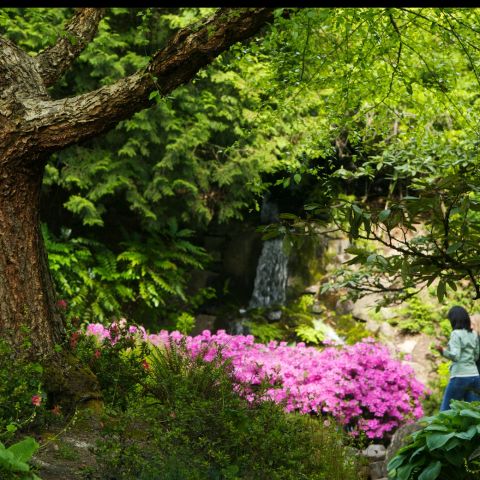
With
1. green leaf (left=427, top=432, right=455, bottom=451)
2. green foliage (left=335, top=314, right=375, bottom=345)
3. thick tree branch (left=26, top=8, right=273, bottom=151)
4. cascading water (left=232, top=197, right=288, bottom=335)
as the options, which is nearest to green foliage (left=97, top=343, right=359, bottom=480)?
green leaf (left=427, top=432, right=455, bottom=451)

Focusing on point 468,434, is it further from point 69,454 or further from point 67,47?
point 67,47

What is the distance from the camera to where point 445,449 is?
354 cm

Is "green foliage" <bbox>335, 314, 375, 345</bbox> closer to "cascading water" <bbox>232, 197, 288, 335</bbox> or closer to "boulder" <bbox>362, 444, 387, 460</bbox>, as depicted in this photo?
"cascading water" <bbox>232, 197, 288, 335</bbox>

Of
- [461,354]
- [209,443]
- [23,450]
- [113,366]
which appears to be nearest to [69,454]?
[209,443]

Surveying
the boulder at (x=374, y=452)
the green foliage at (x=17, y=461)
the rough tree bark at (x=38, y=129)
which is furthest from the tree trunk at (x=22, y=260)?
the boulder at (x=374, y=452)

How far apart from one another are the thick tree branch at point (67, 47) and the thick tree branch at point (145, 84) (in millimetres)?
910

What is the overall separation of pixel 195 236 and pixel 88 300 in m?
2.99

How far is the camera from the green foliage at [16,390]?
11.2 ft

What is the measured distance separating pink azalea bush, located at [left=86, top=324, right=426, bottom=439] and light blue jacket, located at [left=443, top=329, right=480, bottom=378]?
1010 mm

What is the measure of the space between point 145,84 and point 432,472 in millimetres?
2938

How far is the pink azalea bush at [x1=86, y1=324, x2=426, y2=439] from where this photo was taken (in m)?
6.95

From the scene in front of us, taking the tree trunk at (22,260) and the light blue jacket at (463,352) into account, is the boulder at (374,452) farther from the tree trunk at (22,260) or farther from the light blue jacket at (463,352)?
the tree trunk at (22,260)
